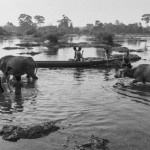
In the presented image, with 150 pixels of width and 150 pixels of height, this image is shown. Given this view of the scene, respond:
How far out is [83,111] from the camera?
11.5 metres

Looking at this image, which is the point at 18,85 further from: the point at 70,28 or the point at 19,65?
the point at 70,28

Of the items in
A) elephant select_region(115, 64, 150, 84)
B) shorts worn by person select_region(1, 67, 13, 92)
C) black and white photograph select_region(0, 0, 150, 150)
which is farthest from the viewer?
elephant select_region(115, 64, 150, 84)

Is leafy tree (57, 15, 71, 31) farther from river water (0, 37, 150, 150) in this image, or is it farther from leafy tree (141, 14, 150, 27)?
river water (0, 37, 150, 150)

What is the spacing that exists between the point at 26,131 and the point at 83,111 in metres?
3.16

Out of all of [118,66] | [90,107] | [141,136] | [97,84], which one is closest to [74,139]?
[141,136]

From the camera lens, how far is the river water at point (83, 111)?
8.66 meters

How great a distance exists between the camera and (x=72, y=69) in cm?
2320

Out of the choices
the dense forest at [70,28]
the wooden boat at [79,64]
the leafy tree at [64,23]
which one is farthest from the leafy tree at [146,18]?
the wooden boat at [79,64]

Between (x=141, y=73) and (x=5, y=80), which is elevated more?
(x=141, y=73)

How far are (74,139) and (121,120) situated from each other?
2.52 meters

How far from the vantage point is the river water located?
866cm

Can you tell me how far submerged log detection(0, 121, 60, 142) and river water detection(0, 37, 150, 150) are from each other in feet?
0.66

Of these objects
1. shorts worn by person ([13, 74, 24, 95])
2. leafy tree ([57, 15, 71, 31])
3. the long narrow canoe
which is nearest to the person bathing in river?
shorts worn by person ([13, 74, 24, 95])

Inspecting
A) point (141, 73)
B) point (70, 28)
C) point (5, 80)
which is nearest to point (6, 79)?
point (5, 80)
